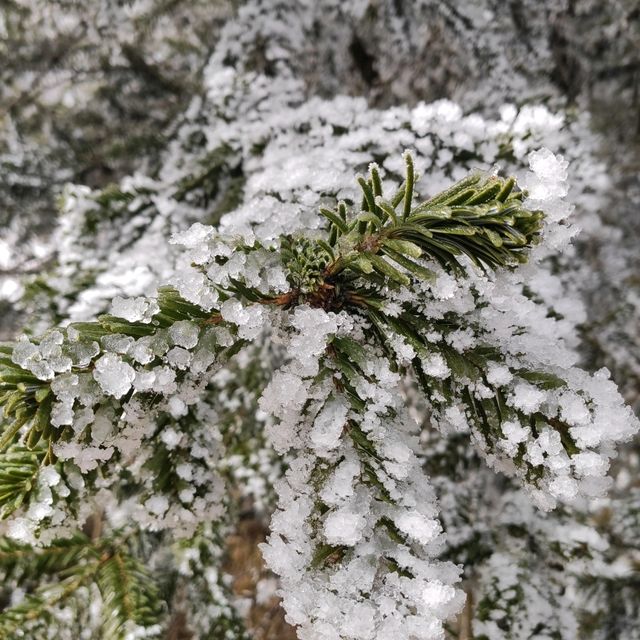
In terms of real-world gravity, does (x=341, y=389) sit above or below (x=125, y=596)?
above

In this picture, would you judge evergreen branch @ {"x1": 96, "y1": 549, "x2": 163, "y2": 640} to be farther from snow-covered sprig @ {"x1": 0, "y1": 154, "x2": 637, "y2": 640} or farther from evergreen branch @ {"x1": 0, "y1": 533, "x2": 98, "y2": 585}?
snow-covered sprig @ {"x1": 0, "y1": 154, "x2": 637, "y2": 640}

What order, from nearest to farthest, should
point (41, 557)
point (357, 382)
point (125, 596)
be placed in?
point (357, 382) → point (125, 596) → point (41, 557)

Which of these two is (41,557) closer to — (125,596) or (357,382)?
(125,596)

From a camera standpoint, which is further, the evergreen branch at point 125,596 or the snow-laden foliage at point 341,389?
the evergreen branch at point 125,596

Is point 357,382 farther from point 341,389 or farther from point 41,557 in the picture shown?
point 41,557

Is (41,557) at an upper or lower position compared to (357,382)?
lower

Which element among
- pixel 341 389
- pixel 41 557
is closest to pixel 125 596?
pixel 41 557

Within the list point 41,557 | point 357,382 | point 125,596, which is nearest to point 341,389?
point 357,382

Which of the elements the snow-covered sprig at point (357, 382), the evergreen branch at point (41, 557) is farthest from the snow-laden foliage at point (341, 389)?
the evergreen branch at point (41, 557)

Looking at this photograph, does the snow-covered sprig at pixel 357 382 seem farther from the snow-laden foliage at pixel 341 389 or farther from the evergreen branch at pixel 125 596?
the evergreen branch at pixel 125 596

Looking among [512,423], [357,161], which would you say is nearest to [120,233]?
[357,161]

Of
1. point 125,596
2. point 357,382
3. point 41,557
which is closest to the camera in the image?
point 357,382

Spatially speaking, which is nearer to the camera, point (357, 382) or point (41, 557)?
point (357, 382)
